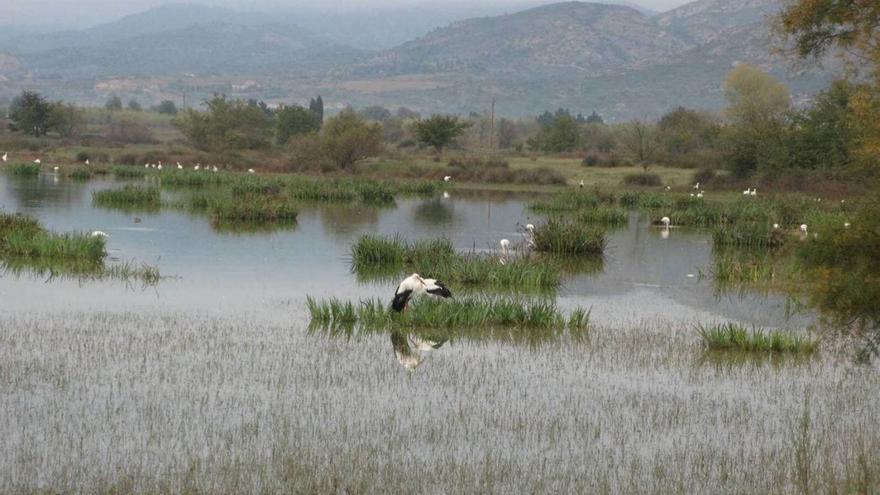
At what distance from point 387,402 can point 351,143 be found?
5038 centimetres

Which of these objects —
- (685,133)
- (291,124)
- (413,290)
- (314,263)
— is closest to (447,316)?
(413,290)

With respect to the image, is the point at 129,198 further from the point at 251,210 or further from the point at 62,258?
the point at 62,258

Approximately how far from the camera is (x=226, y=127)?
8512 centimetres

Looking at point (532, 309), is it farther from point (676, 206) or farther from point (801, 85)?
point (801, 85)

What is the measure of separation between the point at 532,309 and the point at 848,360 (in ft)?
15.5

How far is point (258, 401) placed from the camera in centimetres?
1422

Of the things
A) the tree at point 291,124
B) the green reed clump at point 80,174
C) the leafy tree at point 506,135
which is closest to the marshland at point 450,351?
the green reed clump at point 80,174

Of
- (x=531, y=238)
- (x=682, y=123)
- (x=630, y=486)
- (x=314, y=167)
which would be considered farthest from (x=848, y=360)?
(x=682, y=123)

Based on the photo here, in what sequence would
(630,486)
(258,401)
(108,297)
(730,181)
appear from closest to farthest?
(630,486), (258,401), (108,297), (730,181)

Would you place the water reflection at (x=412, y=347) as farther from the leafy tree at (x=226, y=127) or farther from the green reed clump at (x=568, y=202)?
the leafy tree at (x=226, y=127)

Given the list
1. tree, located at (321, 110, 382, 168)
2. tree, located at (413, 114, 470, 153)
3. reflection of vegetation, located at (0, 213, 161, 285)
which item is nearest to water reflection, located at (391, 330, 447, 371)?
reflection of vegetation, located at (0, 213, 161, 285)

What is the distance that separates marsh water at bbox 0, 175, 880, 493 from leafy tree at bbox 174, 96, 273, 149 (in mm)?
57521

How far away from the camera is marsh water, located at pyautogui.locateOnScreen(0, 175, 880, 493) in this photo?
11.5 m

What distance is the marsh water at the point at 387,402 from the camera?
454 inches
